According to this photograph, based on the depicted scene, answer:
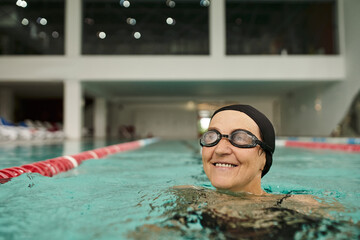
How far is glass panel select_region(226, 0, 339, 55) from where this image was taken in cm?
1419

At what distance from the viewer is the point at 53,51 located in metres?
14.1

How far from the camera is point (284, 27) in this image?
15227 mm

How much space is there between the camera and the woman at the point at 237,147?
156cm

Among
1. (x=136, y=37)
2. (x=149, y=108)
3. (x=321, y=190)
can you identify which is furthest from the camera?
(x=149, y=108)

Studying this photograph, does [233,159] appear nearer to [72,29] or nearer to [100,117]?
[72,29]

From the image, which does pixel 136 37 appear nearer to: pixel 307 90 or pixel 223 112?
pixel 307 90

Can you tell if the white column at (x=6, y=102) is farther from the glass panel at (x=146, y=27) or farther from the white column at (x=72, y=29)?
the white column at (x=72, y=29)

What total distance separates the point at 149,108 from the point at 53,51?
15.1m

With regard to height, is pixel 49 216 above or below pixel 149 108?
below

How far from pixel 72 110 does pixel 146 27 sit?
5572 mm

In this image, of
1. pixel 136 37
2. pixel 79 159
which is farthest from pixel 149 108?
Result: pixel 79 159

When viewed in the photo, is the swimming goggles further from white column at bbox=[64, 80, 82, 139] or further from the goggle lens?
white column at bbox=[64, 80, 82, 139]

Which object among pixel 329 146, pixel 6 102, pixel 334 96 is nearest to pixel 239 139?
pixel 329 146

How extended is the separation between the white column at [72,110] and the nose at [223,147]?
12.7m
